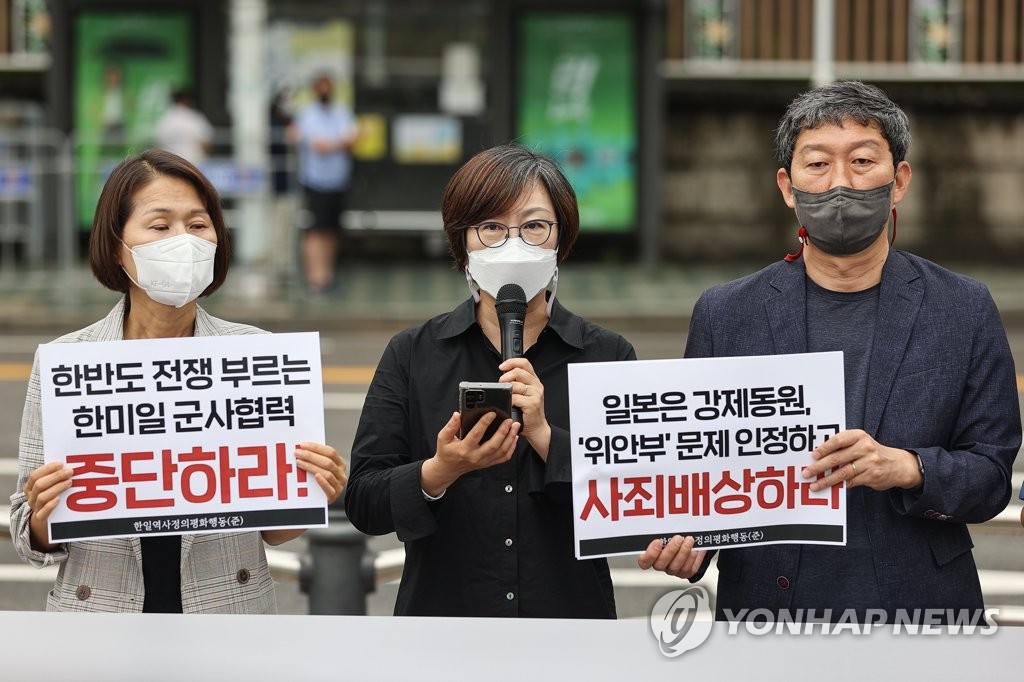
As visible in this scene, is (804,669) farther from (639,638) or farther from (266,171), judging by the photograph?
(266,171)

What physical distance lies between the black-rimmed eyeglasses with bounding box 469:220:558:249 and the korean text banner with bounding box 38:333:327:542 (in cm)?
44

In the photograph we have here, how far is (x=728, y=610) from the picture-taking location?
10.3ft

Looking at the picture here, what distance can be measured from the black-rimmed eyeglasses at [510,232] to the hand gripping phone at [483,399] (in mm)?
454

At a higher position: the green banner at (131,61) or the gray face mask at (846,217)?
the green banner at (131,61)

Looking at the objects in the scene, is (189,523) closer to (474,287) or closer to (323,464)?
(323,464)

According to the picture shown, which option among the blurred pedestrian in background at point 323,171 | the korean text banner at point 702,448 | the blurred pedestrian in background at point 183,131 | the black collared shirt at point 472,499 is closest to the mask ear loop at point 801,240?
the korean text banner at point 702,448

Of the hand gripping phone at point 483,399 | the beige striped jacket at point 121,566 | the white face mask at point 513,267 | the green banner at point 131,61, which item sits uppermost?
the green banner at point 131,61

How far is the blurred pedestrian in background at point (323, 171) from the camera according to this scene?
47.6 ft

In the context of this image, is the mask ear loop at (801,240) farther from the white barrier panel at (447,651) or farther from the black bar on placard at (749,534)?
the white barrier panel at (447,651)

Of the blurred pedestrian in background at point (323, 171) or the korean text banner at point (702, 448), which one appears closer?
the korean text banner at point (702, 448)

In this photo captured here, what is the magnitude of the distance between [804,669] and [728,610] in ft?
3.13

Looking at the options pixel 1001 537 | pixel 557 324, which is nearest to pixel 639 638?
pixel 557 324

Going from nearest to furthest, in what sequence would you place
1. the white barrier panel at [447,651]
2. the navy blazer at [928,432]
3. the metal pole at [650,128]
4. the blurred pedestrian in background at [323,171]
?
1. the white barrier panel at [447,651]
2. the navy blazer at [928,432]
3. the blurred pedestrian in background at [323,171]
4. the metal pole at [650,128]
